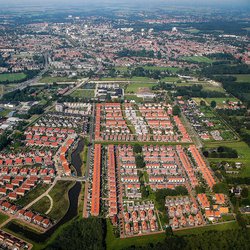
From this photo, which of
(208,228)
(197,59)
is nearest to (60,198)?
(208,228)

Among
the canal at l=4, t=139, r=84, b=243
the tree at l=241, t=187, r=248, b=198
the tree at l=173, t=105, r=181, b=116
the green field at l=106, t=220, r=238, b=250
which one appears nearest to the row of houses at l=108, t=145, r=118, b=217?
the green field at l=106, t=220, r=238, b=250

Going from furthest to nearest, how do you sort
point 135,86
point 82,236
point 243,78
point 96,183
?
point 243,78, point 135,86, point 96,183, point 82,236

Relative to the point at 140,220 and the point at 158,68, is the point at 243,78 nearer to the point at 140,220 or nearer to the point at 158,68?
the point at 158,68

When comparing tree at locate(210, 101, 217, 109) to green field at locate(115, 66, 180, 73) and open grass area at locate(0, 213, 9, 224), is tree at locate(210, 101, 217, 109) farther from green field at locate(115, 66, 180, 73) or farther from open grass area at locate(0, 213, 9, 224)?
open grass area at locate(0, 213, 9, 224)

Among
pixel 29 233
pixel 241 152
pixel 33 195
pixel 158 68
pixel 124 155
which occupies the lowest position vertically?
pixel 158 68

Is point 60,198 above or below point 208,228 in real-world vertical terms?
below

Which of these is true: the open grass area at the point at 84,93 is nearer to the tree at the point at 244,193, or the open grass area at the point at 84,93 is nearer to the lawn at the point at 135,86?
the lawn at the point at 135,86
